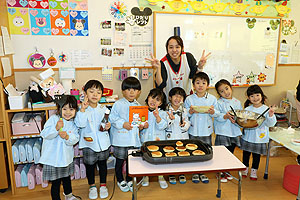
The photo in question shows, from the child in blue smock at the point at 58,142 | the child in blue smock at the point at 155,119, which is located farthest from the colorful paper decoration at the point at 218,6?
the child in blue smock at the point at 58,142

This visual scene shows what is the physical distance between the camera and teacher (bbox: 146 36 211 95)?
275 cm

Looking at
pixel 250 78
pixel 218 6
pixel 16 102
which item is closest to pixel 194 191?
pixel 250 78

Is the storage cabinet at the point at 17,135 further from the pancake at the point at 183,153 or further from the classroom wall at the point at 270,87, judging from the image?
the pancake at the point at 183,153

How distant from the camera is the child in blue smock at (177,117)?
2.61m

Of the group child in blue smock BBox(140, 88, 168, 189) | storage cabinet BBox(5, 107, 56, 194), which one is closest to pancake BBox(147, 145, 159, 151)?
child in blue smock BBox(140, 88, 168, 189)

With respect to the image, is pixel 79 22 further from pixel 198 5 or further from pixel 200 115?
pixel 200 115

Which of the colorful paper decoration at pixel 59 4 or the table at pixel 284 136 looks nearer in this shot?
→ the table at pixel 284 136

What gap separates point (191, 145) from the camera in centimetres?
212

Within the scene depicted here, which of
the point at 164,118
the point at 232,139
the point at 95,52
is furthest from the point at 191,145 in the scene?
the point at 95,52

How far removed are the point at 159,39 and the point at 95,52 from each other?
883 mm

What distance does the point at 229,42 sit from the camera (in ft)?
12.0

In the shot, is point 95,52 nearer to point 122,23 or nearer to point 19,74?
point 122,23

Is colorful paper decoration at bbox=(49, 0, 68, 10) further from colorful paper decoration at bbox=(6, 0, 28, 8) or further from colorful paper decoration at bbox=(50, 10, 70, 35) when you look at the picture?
colorful paper decoration at bbox=(6, 0, 28, 8)

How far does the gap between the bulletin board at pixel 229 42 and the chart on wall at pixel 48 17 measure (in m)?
0.97
